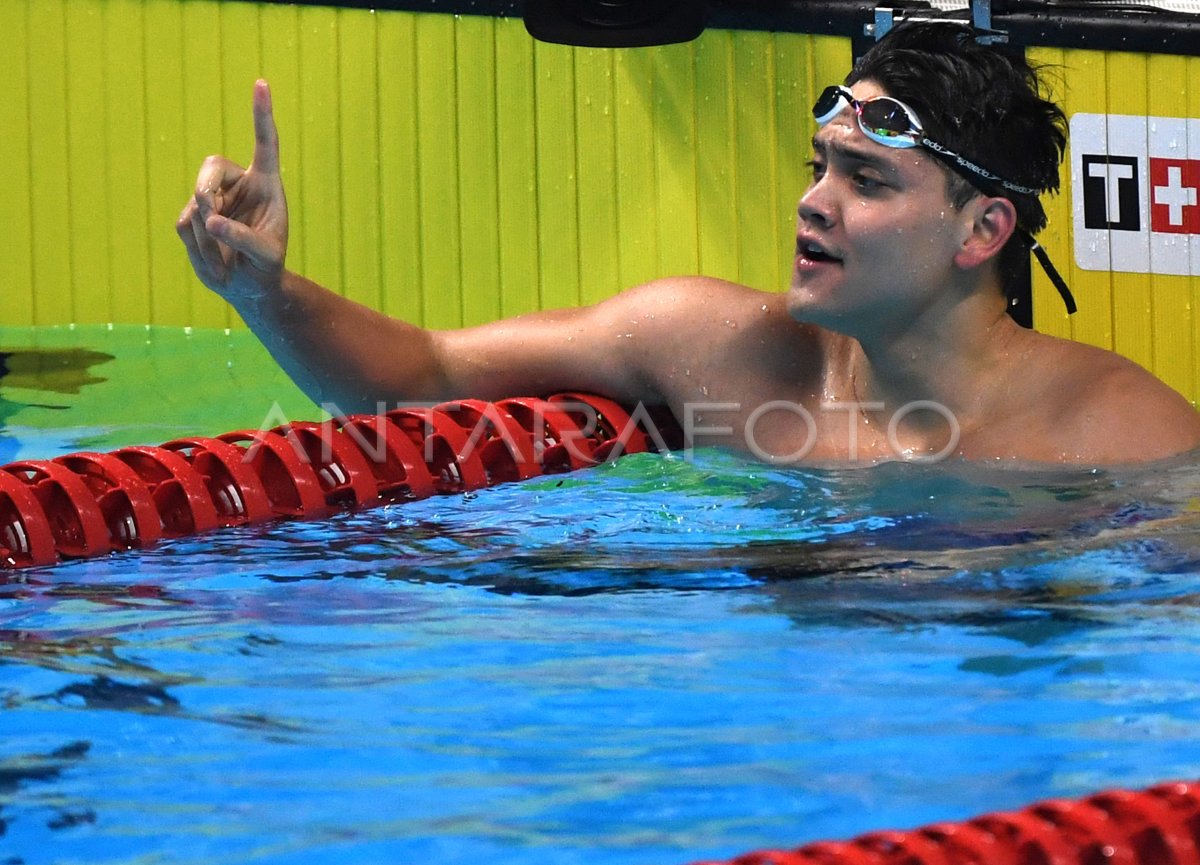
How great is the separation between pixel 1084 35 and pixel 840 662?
11.1ft

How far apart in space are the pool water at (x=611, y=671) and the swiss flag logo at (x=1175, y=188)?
2.03 meters

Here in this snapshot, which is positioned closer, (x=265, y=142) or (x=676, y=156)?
(x=265, y=142)

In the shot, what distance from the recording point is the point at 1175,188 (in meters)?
4.82

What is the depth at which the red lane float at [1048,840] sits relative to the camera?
1330 mm

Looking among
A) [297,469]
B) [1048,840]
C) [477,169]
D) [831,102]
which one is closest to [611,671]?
[1048,840]

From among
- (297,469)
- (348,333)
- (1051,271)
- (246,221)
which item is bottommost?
(297,469)

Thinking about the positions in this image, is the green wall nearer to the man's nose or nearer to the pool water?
the pool water

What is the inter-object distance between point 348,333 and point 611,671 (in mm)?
1462

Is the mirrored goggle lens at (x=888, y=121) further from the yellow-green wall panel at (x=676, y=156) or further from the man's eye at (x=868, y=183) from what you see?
the yellow-green wall panel at (x=676, y=156)

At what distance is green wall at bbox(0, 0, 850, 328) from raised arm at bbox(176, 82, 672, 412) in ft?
4.44

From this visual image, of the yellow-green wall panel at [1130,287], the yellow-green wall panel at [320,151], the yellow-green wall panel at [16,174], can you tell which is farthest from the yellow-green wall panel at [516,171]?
the yellow-green wall panel at [1130,287]

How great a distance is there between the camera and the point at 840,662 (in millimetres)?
1977

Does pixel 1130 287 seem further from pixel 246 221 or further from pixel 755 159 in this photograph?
pixel 246 221

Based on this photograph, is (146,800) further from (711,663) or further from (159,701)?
(711,663)
